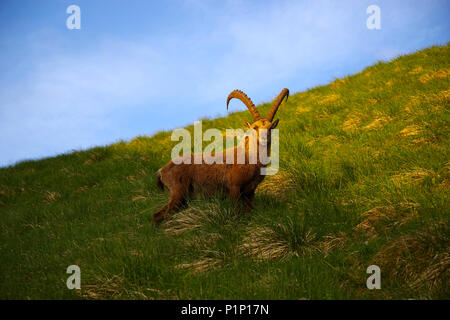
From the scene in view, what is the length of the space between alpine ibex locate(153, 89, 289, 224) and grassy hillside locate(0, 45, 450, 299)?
327 millimetres

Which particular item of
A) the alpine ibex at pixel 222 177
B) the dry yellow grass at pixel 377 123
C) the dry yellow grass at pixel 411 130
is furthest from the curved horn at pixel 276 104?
the dry yellow grass at pixel 377 123

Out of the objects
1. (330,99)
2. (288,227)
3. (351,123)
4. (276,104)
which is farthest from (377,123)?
(288,227)

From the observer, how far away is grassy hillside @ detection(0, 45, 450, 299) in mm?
3611

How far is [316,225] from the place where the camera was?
482cm

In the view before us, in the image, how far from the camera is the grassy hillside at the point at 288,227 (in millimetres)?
3611

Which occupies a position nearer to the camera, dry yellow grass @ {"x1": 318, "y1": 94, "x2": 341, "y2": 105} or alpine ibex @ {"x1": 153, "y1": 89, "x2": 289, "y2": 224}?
alpine ibex @ {"x1": 153, "y1": 89, "x2": 289, "y2": 224}

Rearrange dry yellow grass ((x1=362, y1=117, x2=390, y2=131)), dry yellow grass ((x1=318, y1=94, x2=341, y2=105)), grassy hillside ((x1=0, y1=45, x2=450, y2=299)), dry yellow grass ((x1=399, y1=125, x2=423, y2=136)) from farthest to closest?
dry yellow grass ((x1=318, y1=94, x2=341, y2=105)) → dry yellow grass ((x1=362, y1=117, x2=390, y2=131)) → dry yellow grass ((x1=399, y1=125, x2=423, y2=136)) → grassy hillside ((x1=0, y1=45, x2=450, y2=299))

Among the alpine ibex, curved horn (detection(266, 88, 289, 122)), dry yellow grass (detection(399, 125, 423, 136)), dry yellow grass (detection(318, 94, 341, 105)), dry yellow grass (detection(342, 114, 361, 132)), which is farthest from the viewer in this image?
dry yellow grass (detection(318, 94, 341, 105))

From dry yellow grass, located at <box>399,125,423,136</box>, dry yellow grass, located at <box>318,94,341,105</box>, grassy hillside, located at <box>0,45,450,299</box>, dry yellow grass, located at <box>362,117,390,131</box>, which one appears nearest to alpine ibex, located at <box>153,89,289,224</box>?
grassy hillside, located at <box>0,45,450,299</box>

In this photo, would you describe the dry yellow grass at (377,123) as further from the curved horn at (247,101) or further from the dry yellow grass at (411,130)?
the curved horn at (247,101)

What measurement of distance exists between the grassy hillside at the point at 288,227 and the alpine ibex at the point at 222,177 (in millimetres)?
327

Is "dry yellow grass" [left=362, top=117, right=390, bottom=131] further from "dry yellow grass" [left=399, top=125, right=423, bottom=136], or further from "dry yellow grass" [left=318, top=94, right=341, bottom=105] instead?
"dry yellow grass" [left=318, top=94, right=341, bottom=105]

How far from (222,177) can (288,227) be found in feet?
5.88
